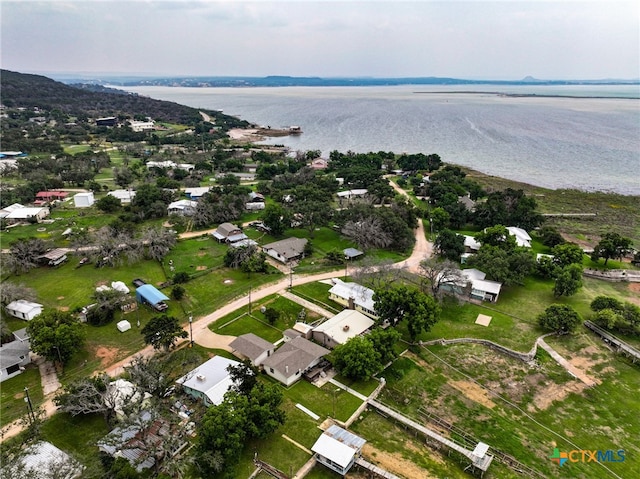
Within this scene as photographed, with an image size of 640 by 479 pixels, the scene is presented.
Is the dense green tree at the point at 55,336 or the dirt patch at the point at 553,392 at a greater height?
the dense green tree at the point at 55,336

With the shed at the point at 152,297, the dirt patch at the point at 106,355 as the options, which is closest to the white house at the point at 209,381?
the dirt patch at the point at 106,355

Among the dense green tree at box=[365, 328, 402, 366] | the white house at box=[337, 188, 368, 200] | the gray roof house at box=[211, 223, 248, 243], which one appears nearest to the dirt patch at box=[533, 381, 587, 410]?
the dense green tree at box=[365, 328, 402, 366]

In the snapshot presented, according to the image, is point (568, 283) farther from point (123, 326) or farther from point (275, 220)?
point (123, 326)

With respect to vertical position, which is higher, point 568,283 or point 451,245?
point 451,245

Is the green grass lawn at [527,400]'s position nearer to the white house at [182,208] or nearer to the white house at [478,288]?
the white house at [478,288]

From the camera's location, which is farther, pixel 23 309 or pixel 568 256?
pixel 568 256

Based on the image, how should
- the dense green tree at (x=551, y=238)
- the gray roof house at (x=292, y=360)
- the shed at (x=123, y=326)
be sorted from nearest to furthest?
the gray roof house at (x=292, y=360), the shed at (x=123, y=326), the dense green tree at (x=551, y=238)

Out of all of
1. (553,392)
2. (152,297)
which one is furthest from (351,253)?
(553,392)

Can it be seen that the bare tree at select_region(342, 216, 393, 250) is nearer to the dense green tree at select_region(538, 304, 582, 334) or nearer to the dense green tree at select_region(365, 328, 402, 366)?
the dense green tree at select_region(538, 304, 582, 334)
